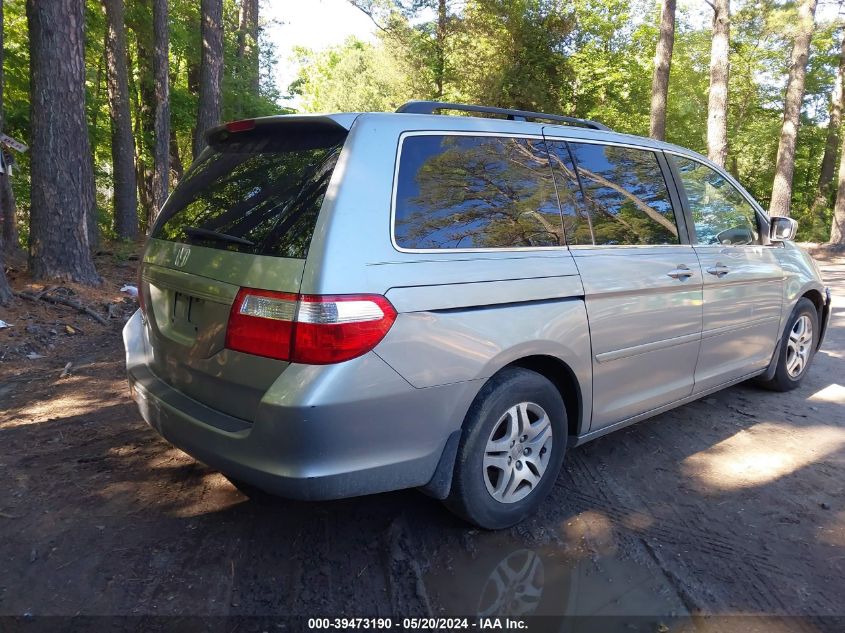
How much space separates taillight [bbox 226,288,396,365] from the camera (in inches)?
92.4

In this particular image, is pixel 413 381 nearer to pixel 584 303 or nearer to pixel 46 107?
pixel 584 303

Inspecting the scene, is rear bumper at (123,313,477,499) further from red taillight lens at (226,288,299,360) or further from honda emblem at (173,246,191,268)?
honda emblem at (173,246,191,268)

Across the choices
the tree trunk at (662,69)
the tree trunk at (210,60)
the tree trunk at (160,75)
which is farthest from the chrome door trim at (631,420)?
the tree trunk at (662,69)

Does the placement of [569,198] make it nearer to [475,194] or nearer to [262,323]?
[475,194]

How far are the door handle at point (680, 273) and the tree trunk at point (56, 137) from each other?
729 centimetres

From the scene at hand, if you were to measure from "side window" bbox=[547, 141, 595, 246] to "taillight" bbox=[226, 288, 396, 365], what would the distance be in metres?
1.33

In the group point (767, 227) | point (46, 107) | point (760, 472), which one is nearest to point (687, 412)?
point (760, 472)

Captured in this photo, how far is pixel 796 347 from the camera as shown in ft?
17.2

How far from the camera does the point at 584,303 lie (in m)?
3.20

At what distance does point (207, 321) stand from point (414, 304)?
0.91 m

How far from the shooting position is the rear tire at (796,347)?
507 cm

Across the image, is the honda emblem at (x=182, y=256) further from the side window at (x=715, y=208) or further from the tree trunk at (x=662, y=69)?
the tree trunk at (x=662, y=69)

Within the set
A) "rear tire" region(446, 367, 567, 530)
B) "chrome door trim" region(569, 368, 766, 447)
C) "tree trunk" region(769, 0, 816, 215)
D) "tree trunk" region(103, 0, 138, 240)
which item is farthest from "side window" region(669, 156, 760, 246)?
"tree trunk" region(769, 0, 816, 215)

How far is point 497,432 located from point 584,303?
2.60 feet
